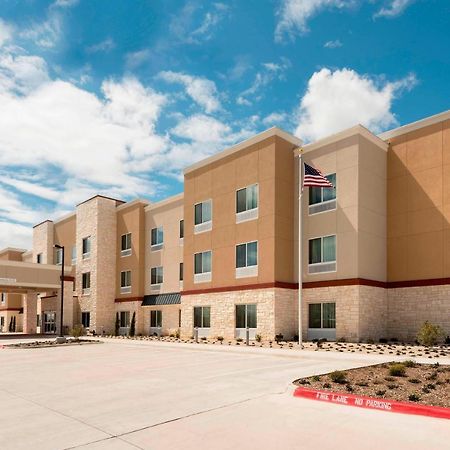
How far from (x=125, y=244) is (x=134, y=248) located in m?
1.96

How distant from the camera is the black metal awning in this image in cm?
3834

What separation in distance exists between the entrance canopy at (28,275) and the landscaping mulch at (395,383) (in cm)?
3537

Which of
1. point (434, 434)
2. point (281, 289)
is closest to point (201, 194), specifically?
point (281, 289)

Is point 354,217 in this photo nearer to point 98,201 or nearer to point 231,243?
point 231,243

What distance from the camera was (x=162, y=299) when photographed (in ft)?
131

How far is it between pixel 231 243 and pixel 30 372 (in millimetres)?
17819

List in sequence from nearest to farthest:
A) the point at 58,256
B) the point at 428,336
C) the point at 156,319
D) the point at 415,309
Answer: the point at 428,336 < the point at 415,309 < the point at 156,319 < the point at 58,256

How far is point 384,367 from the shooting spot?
1467cm

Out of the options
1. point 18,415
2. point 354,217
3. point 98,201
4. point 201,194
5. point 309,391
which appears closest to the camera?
point 18,415

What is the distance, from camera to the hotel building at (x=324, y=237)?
Result: 2681 centimetres

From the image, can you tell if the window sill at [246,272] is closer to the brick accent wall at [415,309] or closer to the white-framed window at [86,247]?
the brick accent wall at [415,309]

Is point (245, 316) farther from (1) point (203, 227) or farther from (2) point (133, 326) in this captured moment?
(2) point (133, 326)

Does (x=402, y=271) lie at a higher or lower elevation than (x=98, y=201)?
lower

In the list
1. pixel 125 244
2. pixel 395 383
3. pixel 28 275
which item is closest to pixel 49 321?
pixel 28 275
